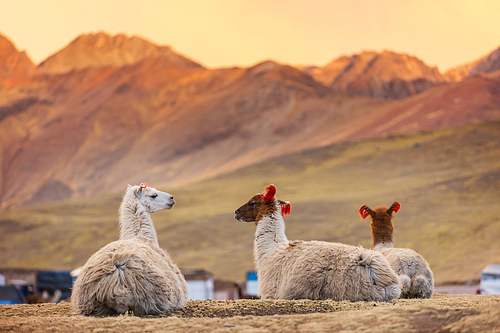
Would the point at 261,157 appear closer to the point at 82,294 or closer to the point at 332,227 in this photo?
the point at 332,227

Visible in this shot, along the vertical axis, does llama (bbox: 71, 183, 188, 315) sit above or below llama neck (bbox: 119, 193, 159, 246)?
below

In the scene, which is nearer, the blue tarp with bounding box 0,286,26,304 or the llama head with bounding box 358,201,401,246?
the llama head with bounding box 358,201,401,246

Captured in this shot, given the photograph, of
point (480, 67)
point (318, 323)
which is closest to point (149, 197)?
point (318, 323)

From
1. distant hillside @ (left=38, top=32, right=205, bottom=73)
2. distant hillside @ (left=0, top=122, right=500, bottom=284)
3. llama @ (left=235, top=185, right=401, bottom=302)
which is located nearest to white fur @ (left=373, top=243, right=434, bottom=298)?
llama @ (left=235, top=185, right=401, bottom=302)

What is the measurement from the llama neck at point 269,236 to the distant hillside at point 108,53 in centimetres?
14238

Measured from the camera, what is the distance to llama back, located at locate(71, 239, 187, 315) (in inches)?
250

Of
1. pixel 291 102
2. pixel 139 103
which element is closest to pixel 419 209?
pixel 291 102

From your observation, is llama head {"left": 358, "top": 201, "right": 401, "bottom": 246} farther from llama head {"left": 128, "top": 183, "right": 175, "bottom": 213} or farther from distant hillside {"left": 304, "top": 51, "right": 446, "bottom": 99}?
distant hillside {"left": 304, "top": 51, "right": 446, "bottom": 99}

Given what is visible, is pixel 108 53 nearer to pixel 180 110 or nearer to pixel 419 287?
pixel 180 110

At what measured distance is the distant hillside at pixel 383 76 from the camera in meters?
128

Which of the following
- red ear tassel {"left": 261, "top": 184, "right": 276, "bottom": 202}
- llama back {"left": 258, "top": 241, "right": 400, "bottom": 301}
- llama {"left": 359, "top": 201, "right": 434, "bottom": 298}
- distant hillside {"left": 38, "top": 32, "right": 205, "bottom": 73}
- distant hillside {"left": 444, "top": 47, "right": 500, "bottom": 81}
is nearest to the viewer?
llama back {"left": 258, "top": 241, "right": 400, "bottom": 301}

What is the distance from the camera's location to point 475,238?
39188 millimetres

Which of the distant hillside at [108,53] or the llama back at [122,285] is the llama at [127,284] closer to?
the llama back at [122,285]

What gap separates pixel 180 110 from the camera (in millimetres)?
130750
